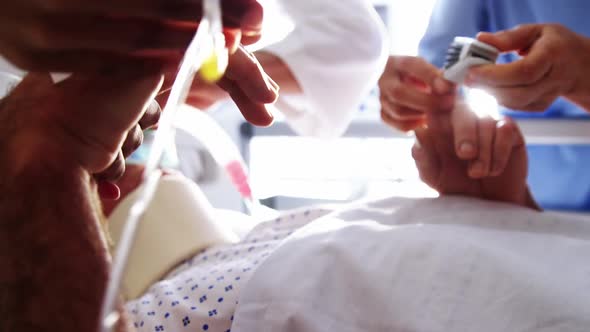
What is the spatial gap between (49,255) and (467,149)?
0.51 meters

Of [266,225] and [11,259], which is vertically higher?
[11,259]

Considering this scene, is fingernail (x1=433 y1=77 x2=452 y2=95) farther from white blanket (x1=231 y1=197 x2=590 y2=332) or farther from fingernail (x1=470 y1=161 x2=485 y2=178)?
white blanket (x1=231 y1=197 x2=590 y2=332)

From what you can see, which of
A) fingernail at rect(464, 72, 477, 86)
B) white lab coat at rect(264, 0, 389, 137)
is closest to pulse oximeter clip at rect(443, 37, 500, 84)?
fingernail at rect(464, 72, 477, 86)

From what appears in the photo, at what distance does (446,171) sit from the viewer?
2.32ft

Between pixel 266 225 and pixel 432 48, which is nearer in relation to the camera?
pixel 266 225

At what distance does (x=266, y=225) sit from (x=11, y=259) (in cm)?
44

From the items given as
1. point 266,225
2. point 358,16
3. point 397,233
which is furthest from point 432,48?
point 397,233

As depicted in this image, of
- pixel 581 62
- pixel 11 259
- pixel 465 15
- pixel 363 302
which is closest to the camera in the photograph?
pixel 11 259

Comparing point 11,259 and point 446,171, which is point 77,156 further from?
point 446,171

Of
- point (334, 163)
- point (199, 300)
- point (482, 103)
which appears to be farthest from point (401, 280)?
point (334, 163)

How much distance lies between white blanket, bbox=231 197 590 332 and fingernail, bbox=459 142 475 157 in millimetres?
149

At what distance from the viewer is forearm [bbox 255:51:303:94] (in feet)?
3.23

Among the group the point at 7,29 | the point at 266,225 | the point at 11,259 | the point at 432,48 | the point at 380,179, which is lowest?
the point at 380,179

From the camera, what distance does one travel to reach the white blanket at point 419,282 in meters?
0.39
